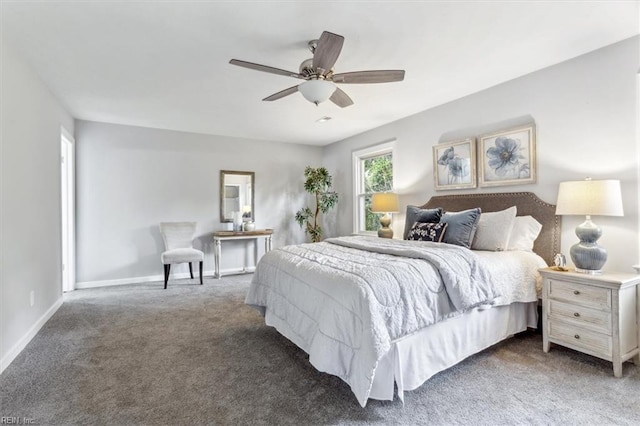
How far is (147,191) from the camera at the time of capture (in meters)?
5.05

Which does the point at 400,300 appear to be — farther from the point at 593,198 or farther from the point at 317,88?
the point at 593,198

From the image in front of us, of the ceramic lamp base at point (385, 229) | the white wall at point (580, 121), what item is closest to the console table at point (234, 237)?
the ceramic lamp base at point (385, 229)

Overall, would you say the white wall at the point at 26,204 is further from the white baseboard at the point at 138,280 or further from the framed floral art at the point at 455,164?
the framed floral art at the point at 455,164

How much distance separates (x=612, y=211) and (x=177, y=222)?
5311mm

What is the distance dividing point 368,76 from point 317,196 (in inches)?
144

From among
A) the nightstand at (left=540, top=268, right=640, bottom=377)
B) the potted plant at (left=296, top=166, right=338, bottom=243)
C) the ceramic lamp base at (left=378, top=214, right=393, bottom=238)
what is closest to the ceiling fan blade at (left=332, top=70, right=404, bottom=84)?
the nightstand at (left=540, top=268, right=640, bottom=377)

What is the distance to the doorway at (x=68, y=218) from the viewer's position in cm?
438

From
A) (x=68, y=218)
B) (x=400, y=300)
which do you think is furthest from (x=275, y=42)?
(x=68, y=218)

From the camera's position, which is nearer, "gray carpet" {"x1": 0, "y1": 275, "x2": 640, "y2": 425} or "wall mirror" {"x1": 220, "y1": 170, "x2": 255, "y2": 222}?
"gray carpet" {"x1": 0, "y1": 275, "x2": 640, "y2": 425}

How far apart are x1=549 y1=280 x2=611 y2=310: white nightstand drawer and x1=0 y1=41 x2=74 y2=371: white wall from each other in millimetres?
4082

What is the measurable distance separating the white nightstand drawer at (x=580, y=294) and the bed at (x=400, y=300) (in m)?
0.24

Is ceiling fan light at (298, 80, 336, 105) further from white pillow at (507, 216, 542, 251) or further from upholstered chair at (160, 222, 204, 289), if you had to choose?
upholstered chair at (160, 222, 204, 289)

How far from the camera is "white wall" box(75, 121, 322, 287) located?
4707mm

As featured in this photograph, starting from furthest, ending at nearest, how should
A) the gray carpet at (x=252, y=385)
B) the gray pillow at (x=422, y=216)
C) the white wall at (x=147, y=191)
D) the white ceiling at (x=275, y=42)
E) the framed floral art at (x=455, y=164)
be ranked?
the white wall at (x=147, y=191), the framed floral art at (x=455, y=164), the gray pillow at (x=422, y=216), the white ceiling at (x=275, y=42), the gray carpet at (x=252, y=385)
